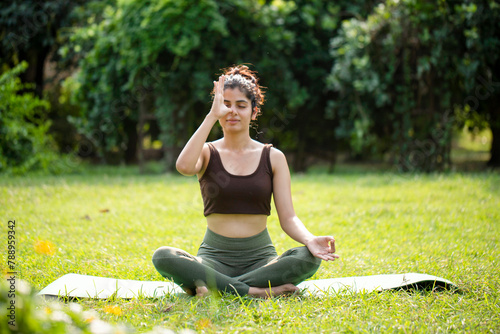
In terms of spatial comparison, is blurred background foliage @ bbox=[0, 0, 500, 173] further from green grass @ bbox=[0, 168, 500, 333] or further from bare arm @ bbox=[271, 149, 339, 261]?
bare arm @ bbox=[271, 149, 339, 261]

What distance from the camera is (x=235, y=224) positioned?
288cm

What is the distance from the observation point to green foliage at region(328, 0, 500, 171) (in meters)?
7.77

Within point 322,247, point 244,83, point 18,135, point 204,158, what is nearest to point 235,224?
point 204,158

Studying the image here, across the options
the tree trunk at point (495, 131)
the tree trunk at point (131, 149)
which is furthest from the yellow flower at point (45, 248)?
the tree trunk at point (495, 131)

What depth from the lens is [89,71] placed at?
380 inches

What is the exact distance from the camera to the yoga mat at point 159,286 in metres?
2.65

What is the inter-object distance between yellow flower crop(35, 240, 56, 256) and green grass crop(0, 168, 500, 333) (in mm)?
56

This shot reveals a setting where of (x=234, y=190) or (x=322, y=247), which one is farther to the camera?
(x=234, y=190)

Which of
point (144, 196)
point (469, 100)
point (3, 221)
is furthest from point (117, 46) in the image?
→ point (469, 100)

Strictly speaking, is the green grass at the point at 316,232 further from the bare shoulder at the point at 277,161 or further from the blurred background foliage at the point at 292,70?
the blurred background foliage at the point at 292,70

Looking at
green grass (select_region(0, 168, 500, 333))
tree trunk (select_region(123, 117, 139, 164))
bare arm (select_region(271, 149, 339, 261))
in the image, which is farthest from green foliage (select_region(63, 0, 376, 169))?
bare arm (select_region(271, 149, 339, 261))

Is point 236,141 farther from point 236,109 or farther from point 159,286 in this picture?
point 159,286

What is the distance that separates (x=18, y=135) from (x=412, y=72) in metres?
7.38

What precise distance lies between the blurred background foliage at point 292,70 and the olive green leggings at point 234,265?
5.87 meters
